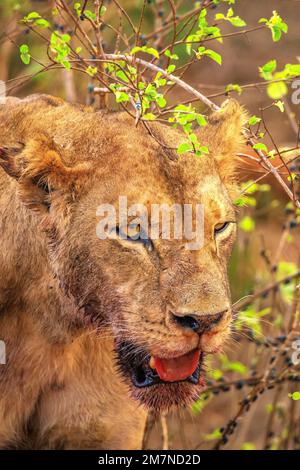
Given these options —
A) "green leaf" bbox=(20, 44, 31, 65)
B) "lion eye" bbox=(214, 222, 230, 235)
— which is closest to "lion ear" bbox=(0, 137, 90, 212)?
"green leaf" bbox=(20, 44, 31, 65)

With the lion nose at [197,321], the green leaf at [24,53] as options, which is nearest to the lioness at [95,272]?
the lion nose at [197,321]

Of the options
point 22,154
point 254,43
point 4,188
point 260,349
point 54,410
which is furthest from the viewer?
point 254,43

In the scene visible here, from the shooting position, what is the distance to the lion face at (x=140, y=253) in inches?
132

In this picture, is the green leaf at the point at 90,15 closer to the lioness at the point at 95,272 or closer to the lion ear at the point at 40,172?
the lioness at the point at 95,272

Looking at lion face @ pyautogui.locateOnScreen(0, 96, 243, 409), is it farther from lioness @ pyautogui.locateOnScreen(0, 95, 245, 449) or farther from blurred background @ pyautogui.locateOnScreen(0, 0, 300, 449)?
blurred background @ pyautogui.locateOnScreen(0, 0, 300, 449)

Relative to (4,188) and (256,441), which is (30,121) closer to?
(4,188)

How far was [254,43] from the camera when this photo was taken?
11414 millimetres

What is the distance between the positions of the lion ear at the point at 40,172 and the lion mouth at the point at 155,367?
0.62 m

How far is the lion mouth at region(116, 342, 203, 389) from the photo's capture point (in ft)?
11.5

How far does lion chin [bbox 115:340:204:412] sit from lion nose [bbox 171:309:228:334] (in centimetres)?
25

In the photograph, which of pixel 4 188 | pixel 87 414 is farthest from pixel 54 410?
pixel 4 188

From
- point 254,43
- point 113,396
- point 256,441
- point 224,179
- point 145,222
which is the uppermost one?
point 254,43

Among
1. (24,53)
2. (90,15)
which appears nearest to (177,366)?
(24,53)

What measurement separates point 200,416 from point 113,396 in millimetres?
3176
